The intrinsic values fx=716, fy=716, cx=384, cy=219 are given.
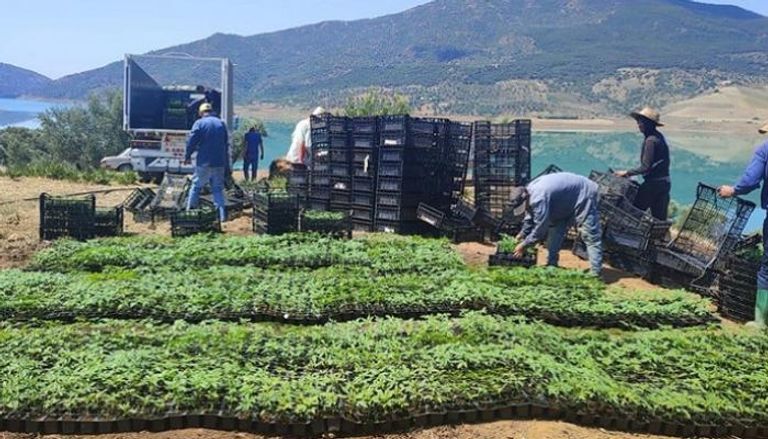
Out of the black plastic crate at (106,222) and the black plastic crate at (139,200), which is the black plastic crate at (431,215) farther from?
the black plastic crate at (139,200)

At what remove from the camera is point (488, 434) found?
5133 millimetres

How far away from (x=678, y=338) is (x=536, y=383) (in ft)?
6.58

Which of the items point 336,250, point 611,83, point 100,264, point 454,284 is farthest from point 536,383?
point 611,83

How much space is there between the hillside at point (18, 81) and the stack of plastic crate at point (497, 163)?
151607mm

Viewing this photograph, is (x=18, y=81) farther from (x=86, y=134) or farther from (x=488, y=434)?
(x=488, y=434)

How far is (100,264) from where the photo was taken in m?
9.09

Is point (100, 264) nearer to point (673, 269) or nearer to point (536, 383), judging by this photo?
point (536, 383)

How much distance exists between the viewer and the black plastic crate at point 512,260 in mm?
9609

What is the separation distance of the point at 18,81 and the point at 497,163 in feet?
644

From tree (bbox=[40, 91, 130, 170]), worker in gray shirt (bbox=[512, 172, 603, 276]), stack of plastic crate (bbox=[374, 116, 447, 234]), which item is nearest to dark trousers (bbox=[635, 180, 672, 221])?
worker in gray shirt (bbox=[512, 172, 603, 276])

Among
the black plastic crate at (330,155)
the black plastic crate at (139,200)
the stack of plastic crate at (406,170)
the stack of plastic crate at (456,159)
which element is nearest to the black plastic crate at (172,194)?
the black plastic crate at (139,200)

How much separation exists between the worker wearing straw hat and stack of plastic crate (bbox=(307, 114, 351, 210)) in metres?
4.92

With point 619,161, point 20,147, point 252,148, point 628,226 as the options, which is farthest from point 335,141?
point 619,161

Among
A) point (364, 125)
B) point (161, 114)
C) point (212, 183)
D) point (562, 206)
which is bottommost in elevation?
point (212, 183)
